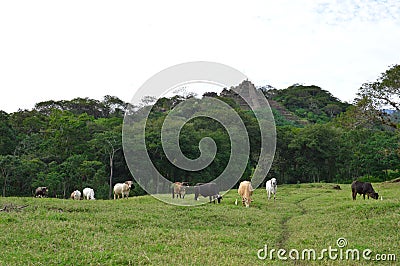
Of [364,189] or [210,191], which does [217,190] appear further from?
[364,189]

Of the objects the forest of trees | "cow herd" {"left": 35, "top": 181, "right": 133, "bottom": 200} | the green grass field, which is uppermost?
the forest of trees

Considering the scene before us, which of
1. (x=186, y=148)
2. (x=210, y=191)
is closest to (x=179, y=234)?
(x=210, y=191)

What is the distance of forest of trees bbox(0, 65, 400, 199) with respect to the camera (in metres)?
37.8

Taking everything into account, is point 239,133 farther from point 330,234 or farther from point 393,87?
point 330,234

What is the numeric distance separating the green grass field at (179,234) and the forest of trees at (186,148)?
21544 millimetres

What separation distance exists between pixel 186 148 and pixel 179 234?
1359 inches

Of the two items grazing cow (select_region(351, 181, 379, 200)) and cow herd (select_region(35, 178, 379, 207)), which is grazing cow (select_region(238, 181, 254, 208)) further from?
grazing cow (select_region(351, 181, 379, 200))

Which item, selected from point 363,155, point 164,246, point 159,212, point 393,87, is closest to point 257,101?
point 393,87

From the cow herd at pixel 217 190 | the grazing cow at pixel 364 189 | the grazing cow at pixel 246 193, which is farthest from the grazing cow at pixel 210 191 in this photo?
the grazing cow at pixel 364 189

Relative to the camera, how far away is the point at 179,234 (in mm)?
13117

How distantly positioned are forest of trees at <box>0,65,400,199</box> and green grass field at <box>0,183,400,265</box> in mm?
21544

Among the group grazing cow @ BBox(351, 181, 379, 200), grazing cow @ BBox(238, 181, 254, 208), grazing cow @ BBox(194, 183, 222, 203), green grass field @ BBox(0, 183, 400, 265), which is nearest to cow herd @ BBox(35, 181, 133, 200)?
grazing cow @ BBox(194, 183, 222, 203)

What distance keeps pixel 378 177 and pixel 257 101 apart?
78.5 feet

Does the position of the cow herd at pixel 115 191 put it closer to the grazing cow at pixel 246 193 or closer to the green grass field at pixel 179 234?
the grazing cow at pixel 246 193
